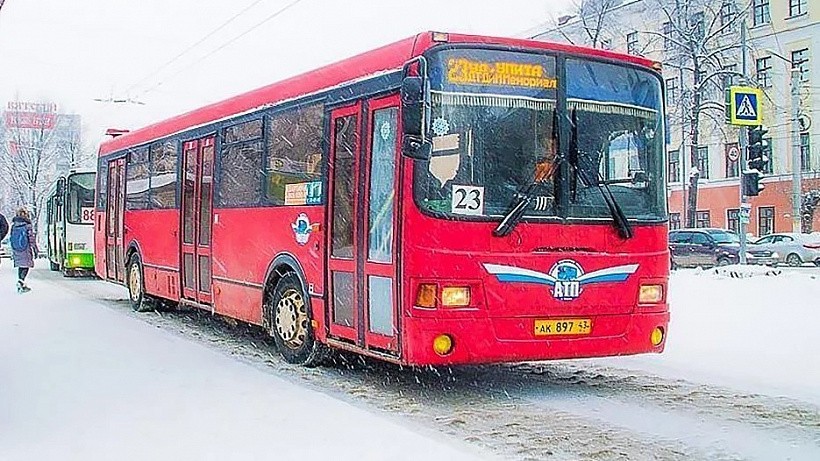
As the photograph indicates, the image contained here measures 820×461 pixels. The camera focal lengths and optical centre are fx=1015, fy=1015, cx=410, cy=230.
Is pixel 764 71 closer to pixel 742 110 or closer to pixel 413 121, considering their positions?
pixel 742 110

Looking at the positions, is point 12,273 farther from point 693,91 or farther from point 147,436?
point 693,91

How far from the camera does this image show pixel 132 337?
39.9ft

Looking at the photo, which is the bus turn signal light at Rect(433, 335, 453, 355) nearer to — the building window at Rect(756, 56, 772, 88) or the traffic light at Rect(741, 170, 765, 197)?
the traffic light at Rect(741, 170, 765, 197)

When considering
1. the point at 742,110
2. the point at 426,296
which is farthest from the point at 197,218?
the point at 742,110

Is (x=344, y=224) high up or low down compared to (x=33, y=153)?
down

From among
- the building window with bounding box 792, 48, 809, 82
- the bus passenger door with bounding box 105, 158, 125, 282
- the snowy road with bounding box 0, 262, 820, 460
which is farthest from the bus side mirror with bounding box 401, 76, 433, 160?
the building window with bounding box 792, 48, 809, 82

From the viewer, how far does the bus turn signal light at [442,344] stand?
791cm

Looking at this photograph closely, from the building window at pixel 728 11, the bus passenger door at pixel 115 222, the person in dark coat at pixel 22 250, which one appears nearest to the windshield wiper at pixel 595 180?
the bus passenger door at pixel 115 222

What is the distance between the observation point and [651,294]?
8758mm

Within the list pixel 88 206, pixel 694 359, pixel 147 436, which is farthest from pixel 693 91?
pixel 147 436

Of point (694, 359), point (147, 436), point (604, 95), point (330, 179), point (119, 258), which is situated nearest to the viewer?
point (147, 436)

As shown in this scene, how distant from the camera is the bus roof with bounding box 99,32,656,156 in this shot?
8.22m

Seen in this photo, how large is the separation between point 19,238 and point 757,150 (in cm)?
1509

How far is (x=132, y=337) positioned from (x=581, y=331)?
6.07 m
